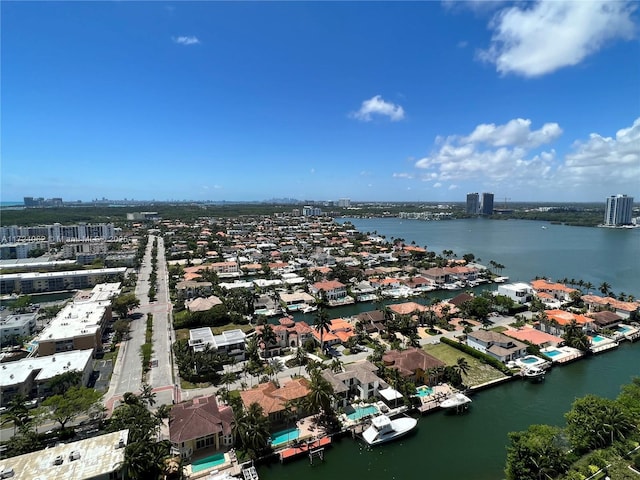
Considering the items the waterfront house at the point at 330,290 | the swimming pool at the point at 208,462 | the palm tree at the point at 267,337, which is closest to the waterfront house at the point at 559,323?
the waterfront house at the point at 330,290

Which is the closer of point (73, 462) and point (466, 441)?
point (73, 462)

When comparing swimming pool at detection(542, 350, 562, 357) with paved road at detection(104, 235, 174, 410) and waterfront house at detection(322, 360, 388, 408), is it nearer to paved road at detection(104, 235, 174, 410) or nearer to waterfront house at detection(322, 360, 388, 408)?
waterfront house at detection(322, 360, 388, 408)

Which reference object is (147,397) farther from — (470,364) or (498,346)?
(498,346)

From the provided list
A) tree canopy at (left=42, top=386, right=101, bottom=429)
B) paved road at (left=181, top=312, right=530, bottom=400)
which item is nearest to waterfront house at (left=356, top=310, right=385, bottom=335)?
paved road at (left=181, top=312, right=530, bottom=400)

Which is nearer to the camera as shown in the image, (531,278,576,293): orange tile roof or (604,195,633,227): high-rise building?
→ (531,278,576,293): orange tile roof

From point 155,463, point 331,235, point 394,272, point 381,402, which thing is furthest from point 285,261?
point 155,463

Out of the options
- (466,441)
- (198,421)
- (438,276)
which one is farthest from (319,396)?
(438,276)

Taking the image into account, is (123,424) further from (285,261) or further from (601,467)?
(285,261)
